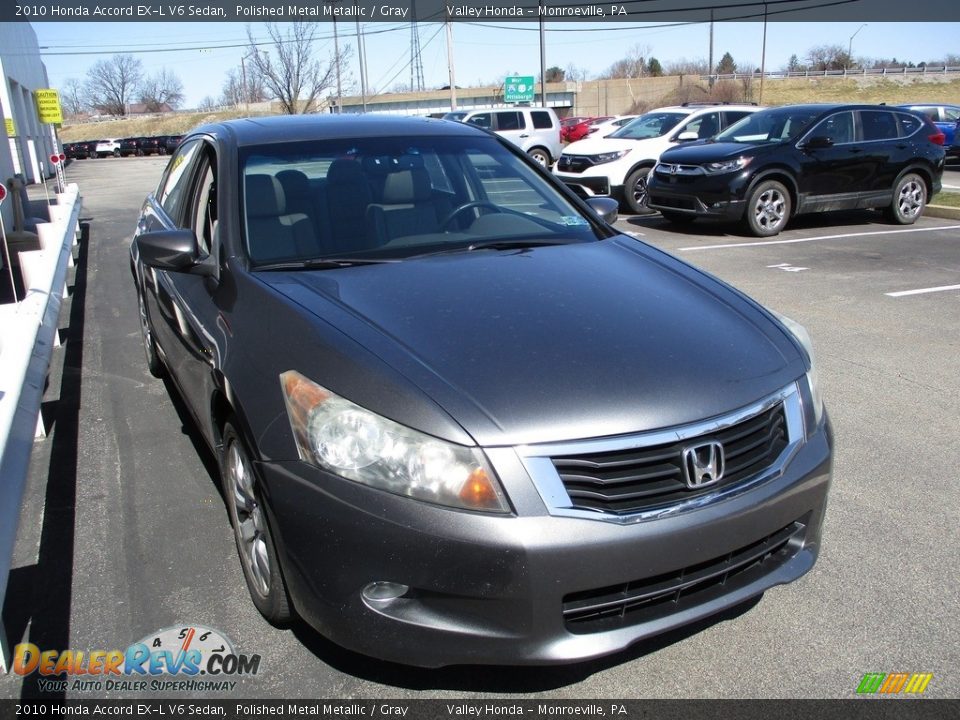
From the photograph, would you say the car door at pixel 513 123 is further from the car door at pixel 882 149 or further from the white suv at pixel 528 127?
the car door at pixel 882 149

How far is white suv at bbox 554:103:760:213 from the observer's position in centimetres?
1412

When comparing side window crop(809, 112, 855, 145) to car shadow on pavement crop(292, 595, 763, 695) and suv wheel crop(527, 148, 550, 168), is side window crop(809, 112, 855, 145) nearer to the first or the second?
car shadow on pavement crop(292, 595, 763, 695)

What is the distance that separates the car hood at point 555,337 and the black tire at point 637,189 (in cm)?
1127

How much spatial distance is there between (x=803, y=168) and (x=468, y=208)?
29.6ft

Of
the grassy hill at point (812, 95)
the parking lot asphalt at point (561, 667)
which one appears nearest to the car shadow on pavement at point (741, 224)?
the parking lot asphalt at point (561, 667)

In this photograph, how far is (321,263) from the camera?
10.5 ft

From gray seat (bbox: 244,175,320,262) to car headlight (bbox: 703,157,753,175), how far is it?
8.79 m

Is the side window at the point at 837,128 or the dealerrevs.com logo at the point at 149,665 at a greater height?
the side window at the point at 837,128

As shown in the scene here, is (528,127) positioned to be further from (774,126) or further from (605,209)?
(605,209)

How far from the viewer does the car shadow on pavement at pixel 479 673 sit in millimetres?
2545

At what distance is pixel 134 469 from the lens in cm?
423

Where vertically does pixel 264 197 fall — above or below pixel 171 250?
above

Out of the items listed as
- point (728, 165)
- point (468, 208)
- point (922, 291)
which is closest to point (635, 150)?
point (728, 165)
